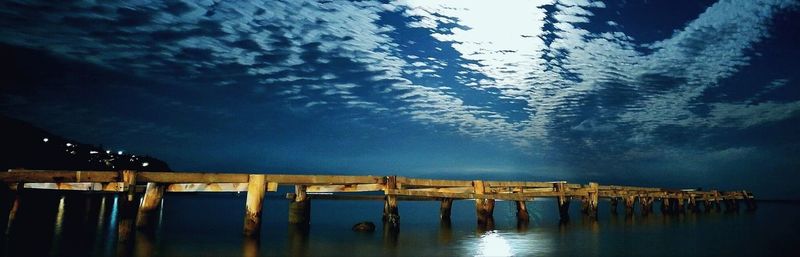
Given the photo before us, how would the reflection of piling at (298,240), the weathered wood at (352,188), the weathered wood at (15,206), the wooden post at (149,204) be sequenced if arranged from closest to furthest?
the weathered wood at (15,206) → the reflection of piling at (298,240) → the wooden post at (149,204) → the weathered wood at (352,188)

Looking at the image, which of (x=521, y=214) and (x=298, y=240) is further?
(x=521, y=214)

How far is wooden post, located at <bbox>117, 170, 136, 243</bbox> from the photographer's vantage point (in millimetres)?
10703

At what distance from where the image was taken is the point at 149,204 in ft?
40.3

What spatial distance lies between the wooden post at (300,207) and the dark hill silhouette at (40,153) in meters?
53.2

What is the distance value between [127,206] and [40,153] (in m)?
77.2

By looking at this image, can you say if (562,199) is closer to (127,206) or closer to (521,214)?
(521,214)

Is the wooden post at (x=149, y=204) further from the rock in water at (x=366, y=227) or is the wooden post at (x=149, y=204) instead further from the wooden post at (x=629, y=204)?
the wooden post at (x=629, y=204)

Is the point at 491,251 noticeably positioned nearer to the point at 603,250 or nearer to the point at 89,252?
the point at 603,250

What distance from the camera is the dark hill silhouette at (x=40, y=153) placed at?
61.7 metres

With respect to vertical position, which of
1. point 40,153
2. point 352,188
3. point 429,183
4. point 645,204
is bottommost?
point 645,204

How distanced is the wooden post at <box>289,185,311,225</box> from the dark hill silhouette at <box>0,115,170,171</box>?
175ft

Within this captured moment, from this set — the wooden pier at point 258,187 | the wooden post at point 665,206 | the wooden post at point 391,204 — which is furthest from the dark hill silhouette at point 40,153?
the wooden post at point 665,206

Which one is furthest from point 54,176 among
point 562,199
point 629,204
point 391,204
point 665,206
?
point 665,206

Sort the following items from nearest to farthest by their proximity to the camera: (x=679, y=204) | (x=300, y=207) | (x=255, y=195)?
1. (x=255, y=195)
2. (x=300, y=207)
3. (x=679, y=204)
